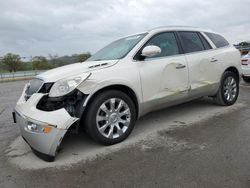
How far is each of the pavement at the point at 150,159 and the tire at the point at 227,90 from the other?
836 millimetres

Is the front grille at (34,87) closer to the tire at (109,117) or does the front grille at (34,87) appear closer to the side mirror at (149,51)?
the tire at (109,117)

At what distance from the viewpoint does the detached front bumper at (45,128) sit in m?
2.96

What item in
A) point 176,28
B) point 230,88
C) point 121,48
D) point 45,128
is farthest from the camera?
point 230,88

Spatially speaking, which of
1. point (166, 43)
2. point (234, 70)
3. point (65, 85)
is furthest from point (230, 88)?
point (65, 85)

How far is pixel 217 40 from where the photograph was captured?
521cm

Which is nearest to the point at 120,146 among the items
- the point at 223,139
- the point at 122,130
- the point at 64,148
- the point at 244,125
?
the point at 122,130

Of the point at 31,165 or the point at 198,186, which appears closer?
the point at 198,186

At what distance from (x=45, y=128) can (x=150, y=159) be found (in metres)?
1.36

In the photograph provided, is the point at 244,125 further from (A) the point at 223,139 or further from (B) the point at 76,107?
(B) the point at 76,107

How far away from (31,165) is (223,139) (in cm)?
270

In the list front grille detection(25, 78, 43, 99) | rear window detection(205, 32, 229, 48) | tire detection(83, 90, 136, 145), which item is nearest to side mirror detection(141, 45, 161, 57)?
tire detection(83, 90, 136, 145)

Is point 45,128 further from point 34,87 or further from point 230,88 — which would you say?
point 230,88

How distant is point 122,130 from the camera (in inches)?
141

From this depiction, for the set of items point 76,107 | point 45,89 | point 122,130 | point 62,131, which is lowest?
point 122,130
